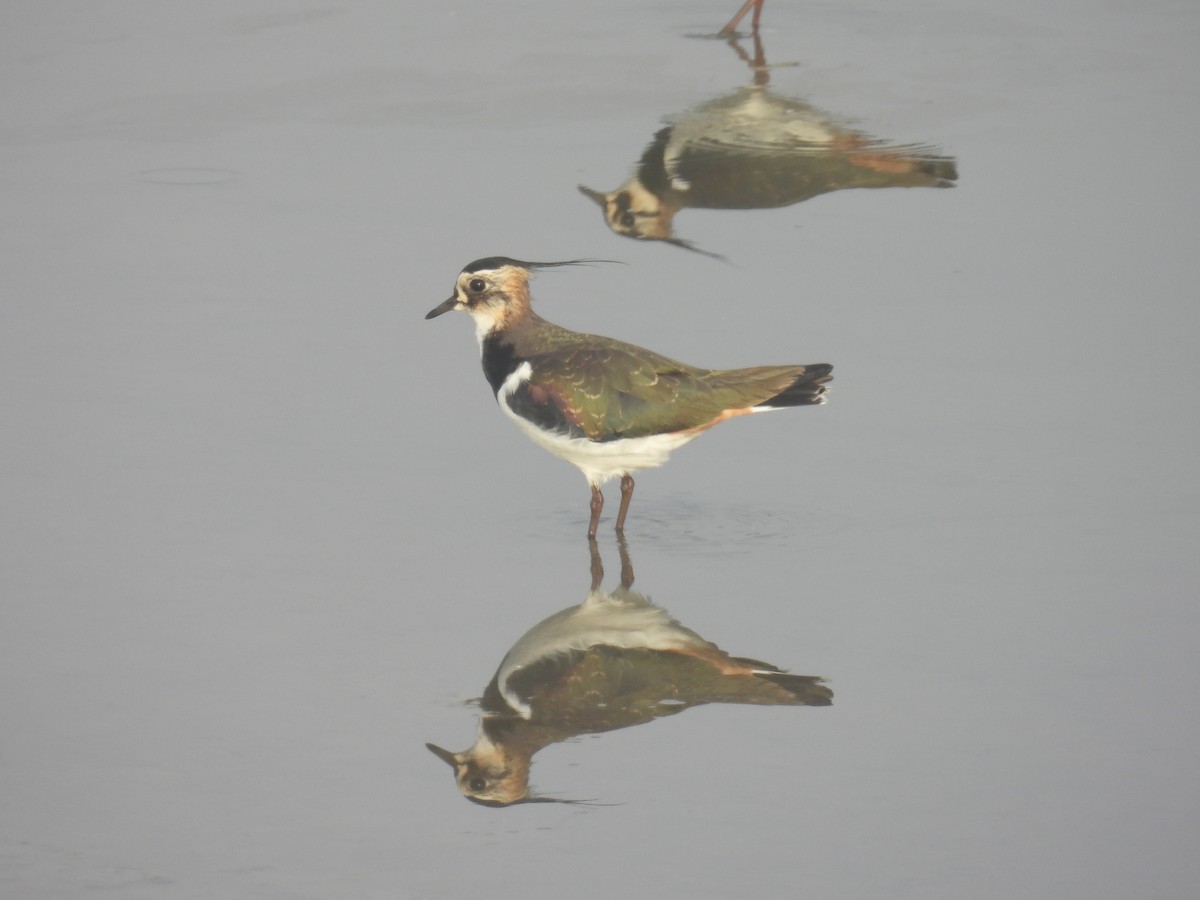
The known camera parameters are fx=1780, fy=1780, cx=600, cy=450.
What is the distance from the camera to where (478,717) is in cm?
586

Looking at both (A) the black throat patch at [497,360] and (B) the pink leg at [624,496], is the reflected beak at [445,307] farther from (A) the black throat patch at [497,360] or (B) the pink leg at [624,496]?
(B) the pink leg at [624,496]

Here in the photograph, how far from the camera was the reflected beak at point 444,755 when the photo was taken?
220 inches

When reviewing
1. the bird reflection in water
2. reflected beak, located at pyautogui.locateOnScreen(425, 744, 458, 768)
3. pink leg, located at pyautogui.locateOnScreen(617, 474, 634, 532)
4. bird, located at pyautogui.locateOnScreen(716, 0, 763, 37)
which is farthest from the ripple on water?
reflected beak, located at pyautogui.locateOnScreen(425, 744, 458, 768)

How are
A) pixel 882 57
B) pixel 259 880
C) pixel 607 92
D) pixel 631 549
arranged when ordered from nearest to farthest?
pixel 259 880
pixel 631 549
pixel 607 92
pixel 882 57

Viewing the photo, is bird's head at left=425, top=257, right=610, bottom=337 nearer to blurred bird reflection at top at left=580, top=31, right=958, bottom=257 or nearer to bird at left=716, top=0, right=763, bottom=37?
blurred bird reflection at top at left=580, top=31, right=958, bottom=257

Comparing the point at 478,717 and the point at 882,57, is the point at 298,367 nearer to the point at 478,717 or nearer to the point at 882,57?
the point at 478,717

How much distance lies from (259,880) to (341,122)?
8.34 meters

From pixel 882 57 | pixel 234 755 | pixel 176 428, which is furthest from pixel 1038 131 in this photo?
pixel 234 755

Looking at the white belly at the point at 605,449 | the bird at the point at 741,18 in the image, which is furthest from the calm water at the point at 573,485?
the bird at the point at 741,18

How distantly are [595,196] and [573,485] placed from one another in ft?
10.7

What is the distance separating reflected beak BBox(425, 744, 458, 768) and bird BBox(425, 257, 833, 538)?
201 centimetres

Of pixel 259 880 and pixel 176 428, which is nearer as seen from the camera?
pixel 259 880

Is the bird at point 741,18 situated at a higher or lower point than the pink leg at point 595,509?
higher

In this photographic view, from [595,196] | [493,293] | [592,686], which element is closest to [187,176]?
[595,196]
